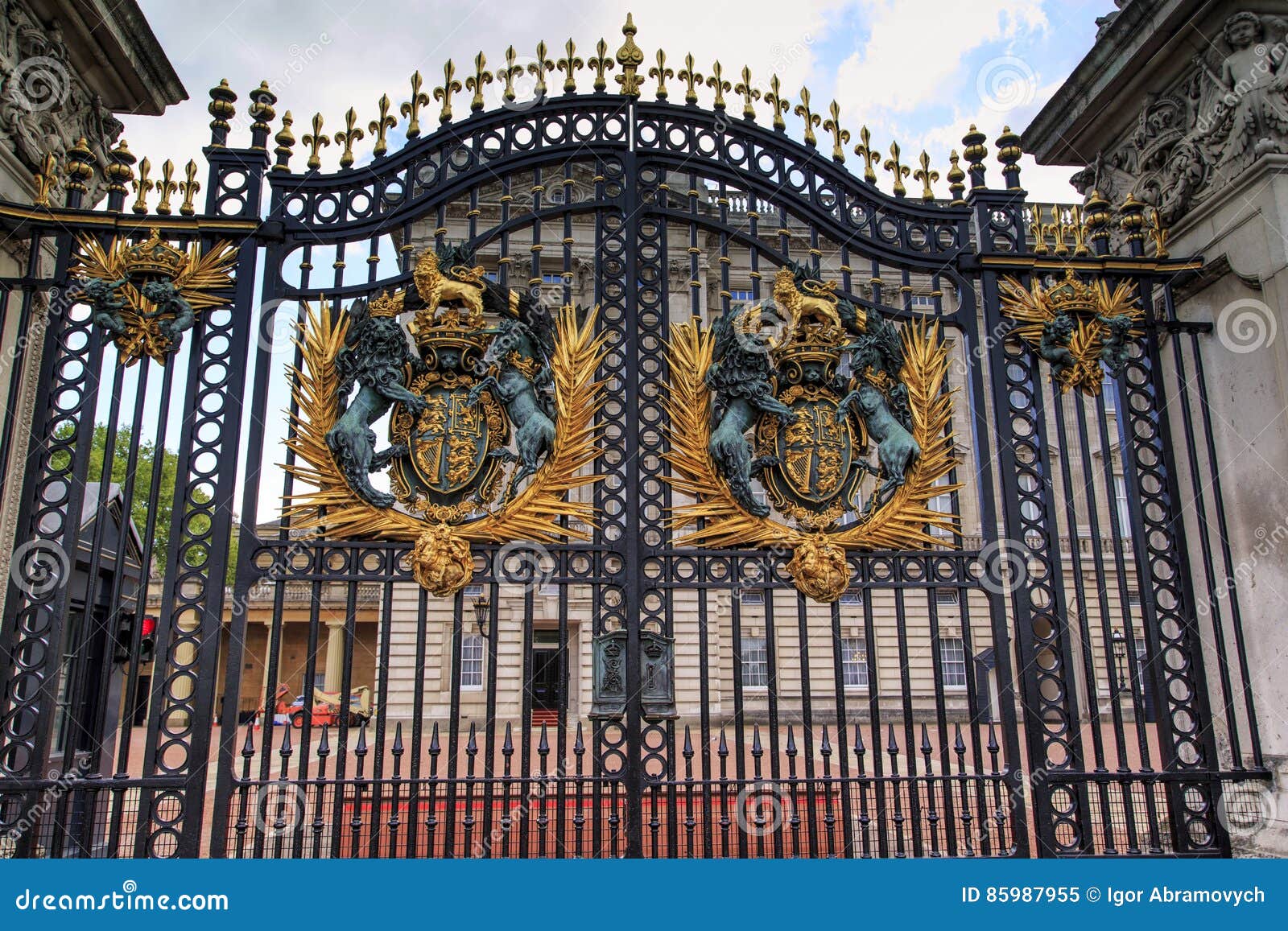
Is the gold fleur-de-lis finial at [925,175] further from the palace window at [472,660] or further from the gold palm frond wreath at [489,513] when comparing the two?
the palace window at [472,660]

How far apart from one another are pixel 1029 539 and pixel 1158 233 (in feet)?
8.80

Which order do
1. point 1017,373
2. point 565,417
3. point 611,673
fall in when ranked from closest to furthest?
point 611,673 → point 565,417 → point 1017,373

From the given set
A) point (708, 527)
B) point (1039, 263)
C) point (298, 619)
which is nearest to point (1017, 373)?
point (1039, 263)

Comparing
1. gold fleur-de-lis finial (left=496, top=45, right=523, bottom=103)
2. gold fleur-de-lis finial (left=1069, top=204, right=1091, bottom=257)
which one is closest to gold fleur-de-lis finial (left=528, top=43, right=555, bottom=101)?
gold fleur-de-lis finial (left=496, top=45, right=523, bottom=103)

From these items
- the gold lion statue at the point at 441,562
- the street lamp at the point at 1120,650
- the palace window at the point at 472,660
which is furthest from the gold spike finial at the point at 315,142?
the street lamp at the point at 1120,650

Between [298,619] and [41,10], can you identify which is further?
[298,619]

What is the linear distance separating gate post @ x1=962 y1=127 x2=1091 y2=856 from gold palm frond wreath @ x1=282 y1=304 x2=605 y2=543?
294 cm

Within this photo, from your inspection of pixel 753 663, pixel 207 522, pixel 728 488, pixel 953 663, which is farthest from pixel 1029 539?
pixel 953 663

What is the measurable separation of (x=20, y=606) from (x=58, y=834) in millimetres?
1436

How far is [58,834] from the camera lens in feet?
18.5

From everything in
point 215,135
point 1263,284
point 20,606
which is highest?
point 215,135

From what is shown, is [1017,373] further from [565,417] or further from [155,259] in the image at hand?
[155,259]

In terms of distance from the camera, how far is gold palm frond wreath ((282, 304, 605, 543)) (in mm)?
6148

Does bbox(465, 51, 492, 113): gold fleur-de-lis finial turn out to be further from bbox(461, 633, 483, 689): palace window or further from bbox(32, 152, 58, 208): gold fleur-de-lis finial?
bbox(461, 633, 483, 689): palace window
